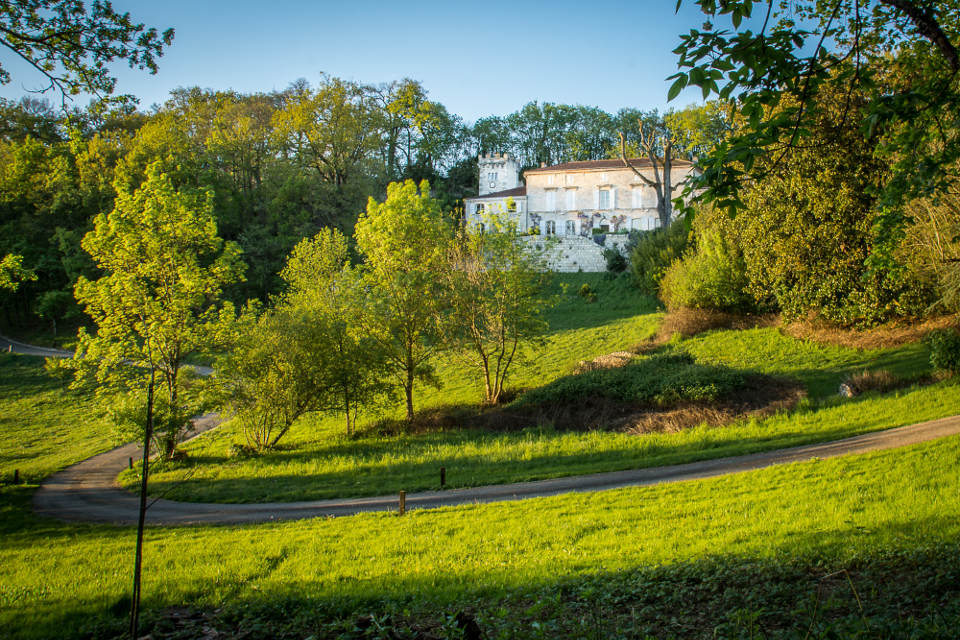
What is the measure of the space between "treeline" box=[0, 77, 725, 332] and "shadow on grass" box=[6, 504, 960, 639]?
40.0 m

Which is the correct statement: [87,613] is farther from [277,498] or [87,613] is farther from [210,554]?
[277,498]

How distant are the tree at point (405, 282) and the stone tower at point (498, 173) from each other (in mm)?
41770

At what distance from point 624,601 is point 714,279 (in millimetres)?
29064

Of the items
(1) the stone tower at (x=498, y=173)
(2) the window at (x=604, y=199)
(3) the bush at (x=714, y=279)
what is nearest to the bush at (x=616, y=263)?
(2) the window at (x=604, y=199)

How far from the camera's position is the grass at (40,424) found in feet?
82.0

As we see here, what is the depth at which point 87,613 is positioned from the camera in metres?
7.27

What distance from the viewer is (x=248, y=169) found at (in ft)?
190

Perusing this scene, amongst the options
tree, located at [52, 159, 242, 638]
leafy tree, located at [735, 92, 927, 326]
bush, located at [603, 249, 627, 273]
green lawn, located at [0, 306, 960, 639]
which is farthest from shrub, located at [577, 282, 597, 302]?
green lawn, located at [0, 306, 960, 639]

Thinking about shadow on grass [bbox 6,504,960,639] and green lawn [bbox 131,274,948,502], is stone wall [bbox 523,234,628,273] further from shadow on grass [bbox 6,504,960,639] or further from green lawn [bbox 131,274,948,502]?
shadow on grass [bbox 6,504,960,639]

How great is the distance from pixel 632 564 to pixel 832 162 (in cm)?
2278

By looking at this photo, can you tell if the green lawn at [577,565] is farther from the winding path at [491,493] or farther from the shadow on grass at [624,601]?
the winding path at [491,493]

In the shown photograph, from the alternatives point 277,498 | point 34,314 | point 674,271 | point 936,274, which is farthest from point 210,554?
point 34,314

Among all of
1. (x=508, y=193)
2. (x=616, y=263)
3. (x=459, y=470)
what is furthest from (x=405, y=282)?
(x=508, y=193)

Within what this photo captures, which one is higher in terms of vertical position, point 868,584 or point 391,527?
point 868,584
